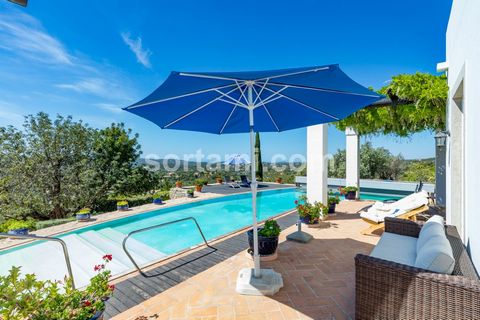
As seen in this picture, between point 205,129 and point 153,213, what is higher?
point 205,129

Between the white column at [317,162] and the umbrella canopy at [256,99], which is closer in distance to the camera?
the umbrella canopy at [256,99]

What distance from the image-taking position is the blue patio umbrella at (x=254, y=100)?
239 centimetres

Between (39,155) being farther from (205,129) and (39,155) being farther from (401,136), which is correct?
(401,136)

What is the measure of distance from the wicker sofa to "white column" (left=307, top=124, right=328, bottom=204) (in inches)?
161

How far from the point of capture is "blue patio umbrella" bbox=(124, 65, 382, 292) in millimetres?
2387

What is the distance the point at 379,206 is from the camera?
6.00 m

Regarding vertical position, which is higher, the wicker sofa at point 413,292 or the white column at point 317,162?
the white column at point 317,162

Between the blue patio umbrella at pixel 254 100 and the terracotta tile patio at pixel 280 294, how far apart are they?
481 mm

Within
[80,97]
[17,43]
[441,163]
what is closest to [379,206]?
[441,163]

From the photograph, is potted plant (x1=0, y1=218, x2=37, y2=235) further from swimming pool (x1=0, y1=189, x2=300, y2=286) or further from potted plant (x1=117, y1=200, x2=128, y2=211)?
potted plant (x1=117, y1=200, x2=128, y2=211)

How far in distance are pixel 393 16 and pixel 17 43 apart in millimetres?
12348

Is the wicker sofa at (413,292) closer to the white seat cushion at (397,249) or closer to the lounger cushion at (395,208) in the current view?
the white seat cushion at (397,249)

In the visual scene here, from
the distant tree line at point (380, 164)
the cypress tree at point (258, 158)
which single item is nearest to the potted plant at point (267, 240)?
the distant tree line at point (380, 164)

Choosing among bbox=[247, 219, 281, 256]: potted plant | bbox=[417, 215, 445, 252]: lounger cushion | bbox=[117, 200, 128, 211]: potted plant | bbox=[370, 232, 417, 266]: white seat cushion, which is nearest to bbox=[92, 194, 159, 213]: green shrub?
bbox=[117, 200, 128, 211]: potted plant
